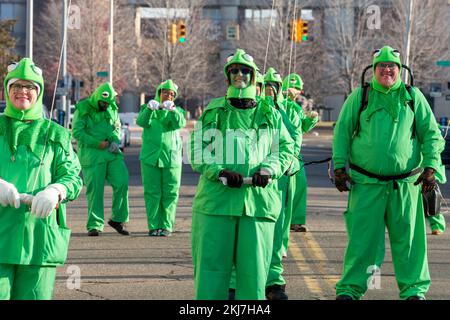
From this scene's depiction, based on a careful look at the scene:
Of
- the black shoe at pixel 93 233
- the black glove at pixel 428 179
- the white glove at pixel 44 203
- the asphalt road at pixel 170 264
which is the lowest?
the black shoe at pixel 93 233

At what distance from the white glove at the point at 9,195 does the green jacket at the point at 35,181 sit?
13 cm

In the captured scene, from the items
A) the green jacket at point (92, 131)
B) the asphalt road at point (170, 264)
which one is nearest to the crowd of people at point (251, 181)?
the asphalt road at point (170, 264)

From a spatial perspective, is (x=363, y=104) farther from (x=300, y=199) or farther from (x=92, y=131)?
(x=92, y=131)

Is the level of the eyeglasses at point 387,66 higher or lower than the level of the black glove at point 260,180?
higher

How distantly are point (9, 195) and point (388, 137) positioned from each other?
A: 3442 mm

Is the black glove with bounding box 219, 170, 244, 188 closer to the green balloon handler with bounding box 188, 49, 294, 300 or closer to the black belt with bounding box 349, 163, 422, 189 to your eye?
the green balloon handler with bounding box 188, 49, 294, 300

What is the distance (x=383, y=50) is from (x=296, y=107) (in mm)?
3209

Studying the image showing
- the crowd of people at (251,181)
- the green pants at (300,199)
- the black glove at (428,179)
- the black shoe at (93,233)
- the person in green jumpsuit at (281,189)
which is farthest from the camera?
the black shoe at (93,233)

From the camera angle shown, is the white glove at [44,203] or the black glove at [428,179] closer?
the white glove at [44,203]

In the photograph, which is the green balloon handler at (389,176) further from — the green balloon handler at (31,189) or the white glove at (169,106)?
the white glove at (169,106)

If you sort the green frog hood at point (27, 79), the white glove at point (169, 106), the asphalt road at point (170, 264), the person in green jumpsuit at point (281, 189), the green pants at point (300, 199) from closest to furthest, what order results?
the green frog hood at point (27, 79)
the person in green jumpsuit at point (281, 189)
the asphalt road at point (170, 264)
the green pants at point (300, 199)
the white glove at point (169, 106)

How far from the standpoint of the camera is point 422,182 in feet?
30.2

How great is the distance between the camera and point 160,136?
14.7m

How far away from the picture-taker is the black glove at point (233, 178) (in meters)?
7.80
